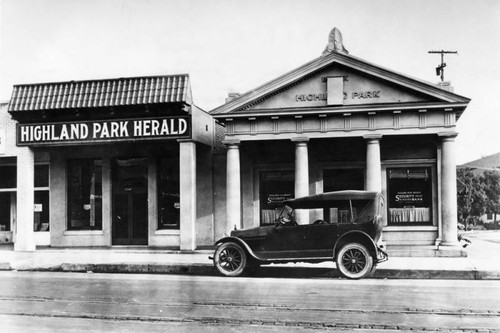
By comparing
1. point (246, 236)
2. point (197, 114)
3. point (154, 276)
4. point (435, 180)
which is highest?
point (197, 114)

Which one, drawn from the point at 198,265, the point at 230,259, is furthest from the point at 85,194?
the point at 230,259

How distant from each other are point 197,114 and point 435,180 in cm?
872

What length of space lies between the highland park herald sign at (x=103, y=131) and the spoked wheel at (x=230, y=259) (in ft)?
19.8

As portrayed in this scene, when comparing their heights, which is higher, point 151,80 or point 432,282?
point 151,80

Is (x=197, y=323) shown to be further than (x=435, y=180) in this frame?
No

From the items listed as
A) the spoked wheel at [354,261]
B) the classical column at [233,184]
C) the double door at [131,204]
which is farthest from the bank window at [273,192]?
the spoked wheel at [354,261]

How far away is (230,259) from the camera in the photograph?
538 inches

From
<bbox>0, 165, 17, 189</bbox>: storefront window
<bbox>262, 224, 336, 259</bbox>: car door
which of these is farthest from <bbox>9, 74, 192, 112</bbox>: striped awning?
<bbox>262, 224, 336, 259</bbox>: car door

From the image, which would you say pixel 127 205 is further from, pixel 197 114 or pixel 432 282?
pixel 432 282

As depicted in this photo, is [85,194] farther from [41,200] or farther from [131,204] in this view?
[41,200]

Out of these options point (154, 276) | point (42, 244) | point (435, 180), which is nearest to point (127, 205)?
point (42, 244)

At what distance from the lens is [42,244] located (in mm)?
21375

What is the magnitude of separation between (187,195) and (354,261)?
762cm

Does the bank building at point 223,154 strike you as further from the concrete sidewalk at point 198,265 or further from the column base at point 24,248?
the concrete sidewalk at point 198,265
